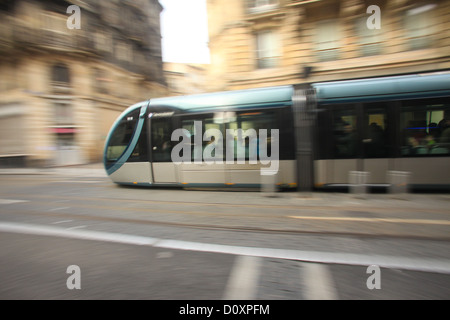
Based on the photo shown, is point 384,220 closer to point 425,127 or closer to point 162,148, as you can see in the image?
point 425,127

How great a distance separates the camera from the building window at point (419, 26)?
10.7 metres

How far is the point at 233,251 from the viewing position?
2.92 metres

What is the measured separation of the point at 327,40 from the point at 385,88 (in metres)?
7.96

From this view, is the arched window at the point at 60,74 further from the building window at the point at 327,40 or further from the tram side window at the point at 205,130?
the building window at the point at 327,40

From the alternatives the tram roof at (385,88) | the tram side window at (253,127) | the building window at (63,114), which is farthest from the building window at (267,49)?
the building window at (63,114)

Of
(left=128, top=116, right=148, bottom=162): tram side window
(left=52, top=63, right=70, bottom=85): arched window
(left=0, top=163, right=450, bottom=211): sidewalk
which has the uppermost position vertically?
(left=52, top=63, right=70, bottom=85): arched window

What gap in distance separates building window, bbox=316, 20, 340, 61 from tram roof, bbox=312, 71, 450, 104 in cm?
720

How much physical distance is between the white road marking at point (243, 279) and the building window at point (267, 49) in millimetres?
12255

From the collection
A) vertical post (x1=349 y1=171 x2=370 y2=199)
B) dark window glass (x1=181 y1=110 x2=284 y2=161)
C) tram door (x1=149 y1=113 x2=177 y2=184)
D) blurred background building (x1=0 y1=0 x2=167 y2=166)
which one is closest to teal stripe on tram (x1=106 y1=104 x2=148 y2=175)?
tram door (x1=149 y1=113 x2=177 y2=184)

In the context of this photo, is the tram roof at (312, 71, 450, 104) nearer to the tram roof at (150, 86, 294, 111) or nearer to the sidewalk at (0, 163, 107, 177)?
the tram roof at (150, 86, 294, 111)

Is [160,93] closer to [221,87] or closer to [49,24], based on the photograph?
[49,24]

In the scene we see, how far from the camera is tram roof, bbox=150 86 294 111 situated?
20.2ft

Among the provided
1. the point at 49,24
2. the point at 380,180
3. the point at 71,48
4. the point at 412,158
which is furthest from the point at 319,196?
the point at 49,24

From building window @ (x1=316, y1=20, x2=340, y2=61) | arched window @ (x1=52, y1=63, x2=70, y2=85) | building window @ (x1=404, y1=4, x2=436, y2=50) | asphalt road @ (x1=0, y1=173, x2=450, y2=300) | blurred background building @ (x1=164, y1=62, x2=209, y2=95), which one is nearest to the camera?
asphalt road @ (x1=0, y1=173, x2=450, y2=300)
